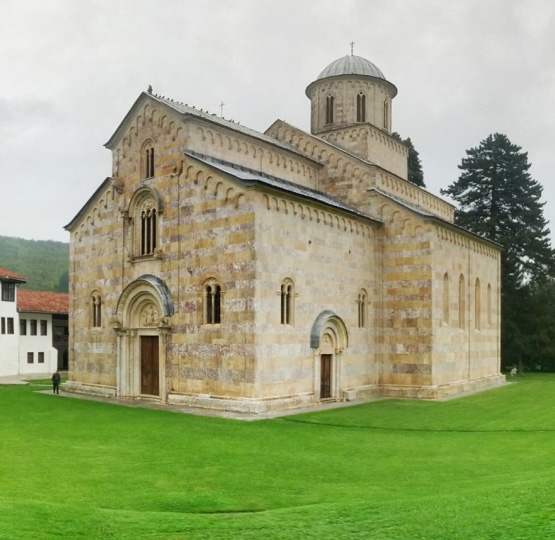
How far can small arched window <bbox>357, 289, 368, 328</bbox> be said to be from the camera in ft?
94.3

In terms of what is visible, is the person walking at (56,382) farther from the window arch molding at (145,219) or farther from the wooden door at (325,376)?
the wooden door at (325,376)

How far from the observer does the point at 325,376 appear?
86.9 ft

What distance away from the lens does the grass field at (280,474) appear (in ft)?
27.7

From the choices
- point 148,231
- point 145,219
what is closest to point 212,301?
point 148,231

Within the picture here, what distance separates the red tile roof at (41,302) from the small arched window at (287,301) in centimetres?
2993

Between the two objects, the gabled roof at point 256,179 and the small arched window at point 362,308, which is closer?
the gabled roof at point 256,179

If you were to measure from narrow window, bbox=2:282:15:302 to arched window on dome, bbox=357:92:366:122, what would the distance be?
27.9 m

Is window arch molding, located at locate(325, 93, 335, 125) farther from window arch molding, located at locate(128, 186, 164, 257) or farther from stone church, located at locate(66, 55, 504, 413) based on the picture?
window arch molding, located at locate(128, 186, 164, 257)

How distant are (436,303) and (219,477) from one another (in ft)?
60.4

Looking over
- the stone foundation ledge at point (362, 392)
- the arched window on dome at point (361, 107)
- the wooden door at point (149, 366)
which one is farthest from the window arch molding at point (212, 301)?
the arched window on dome at point (361, 107)

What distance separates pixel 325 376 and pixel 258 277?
613 cm

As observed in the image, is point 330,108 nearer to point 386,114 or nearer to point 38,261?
point 386,114

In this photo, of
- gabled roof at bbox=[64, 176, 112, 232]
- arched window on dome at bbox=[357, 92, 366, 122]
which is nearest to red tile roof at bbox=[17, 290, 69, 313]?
gabled roof at bbox=[64, 176, 112, 232]

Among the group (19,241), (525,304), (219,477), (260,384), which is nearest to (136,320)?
(260,384)
